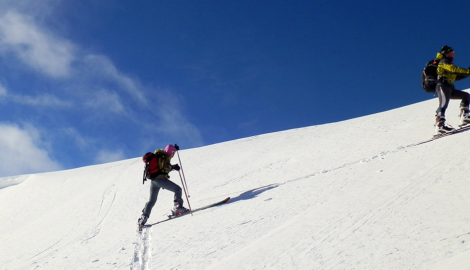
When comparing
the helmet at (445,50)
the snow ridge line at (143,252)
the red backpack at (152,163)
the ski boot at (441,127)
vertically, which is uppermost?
the helmet at (445,50)

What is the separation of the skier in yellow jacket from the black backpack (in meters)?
0.13

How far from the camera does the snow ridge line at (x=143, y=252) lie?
4.99 meters

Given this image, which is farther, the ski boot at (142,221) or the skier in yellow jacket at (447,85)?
the skier in yellow jacket at (447,85)

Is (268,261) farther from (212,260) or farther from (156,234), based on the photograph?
(156,234)

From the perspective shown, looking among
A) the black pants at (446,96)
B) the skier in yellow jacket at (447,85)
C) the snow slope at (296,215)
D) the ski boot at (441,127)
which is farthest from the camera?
the black pants at (446,96)

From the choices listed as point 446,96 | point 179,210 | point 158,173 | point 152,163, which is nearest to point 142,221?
point 179,210

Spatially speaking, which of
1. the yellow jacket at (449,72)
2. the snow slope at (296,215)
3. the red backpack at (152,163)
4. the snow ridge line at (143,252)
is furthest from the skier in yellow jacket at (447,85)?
the snow ridge line at (143,252)

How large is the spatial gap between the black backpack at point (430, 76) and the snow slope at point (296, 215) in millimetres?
1270

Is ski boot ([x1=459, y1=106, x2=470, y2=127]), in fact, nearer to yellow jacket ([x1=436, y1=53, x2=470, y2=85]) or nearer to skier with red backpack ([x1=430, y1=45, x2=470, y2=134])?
skier with red backpack ([x1=430, y1=45, x2=470, y2=134])

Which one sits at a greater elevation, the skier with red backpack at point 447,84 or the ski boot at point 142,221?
the skier with red backpack at point 447,84

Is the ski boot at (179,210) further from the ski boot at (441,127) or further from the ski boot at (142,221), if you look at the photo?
the ski boot at (441,127)

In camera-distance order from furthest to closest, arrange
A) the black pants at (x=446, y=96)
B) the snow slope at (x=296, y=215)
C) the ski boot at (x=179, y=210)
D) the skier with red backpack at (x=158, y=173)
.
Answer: the black pants at (x=446, y=96) → the skier with red backpack at (x=158, y=173) → the ski boot at (x=179, y=210) → the snow slope at (x=296, y=215)

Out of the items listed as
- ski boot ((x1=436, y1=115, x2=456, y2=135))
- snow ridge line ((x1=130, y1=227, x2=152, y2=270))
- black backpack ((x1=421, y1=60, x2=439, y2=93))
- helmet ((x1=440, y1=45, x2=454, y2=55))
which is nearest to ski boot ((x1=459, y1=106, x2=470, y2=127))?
ski boot ((x1=436, y1=115, x2=456, y2=135))

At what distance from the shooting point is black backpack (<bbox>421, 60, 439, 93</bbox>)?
9344 mm
